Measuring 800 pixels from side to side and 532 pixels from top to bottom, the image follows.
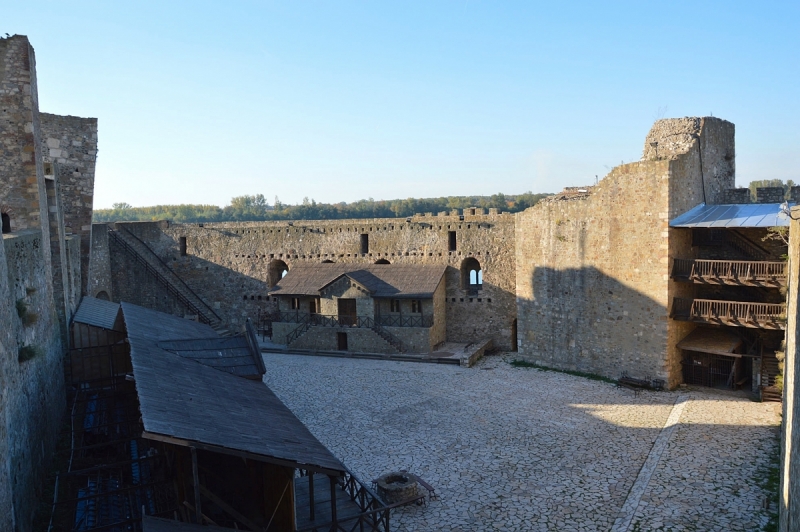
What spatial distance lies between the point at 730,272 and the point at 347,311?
14.8 metres

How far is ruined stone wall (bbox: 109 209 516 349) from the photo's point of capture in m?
25.9

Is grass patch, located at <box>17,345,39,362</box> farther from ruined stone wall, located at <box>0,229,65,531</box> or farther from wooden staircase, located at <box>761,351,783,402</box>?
wooden staircase, located at <box>761,351,783,402</box>

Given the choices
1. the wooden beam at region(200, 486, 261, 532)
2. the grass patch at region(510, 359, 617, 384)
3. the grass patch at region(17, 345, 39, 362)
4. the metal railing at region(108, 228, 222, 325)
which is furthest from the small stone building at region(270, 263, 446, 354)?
the wooden beam at region(200, 486, 261, 532)

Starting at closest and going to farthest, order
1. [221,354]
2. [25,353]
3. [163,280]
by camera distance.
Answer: [25,353] < [221,354] < [163,280]

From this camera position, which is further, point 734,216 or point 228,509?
point 734,216

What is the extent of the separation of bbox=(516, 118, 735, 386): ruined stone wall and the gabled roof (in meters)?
4.53

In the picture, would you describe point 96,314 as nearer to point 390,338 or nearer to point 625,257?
point 390,338

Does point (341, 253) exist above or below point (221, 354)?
above

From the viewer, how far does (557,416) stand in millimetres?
17047

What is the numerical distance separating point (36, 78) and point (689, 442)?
18036mm

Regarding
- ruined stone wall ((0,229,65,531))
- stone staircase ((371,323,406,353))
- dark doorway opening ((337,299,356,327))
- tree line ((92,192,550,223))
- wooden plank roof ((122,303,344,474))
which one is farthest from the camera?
tree line ((92,192,550,223))

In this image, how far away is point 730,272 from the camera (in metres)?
17.9

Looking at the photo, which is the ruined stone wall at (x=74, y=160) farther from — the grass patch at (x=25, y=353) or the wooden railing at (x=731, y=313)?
the wooden railing at (x=731, y=313)

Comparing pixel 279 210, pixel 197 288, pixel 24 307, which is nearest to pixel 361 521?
pixel 24 307
